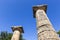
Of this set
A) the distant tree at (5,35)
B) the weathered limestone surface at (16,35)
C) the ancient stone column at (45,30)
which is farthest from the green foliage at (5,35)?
the ancient stone column at (45,30)

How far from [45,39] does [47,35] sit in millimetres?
361

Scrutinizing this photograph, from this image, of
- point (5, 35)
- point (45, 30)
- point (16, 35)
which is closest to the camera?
point (45, 30)

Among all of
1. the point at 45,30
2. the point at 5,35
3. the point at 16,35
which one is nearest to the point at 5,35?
the point at 5,35

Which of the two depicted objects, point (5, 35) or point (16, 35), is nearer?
point (16, 35)

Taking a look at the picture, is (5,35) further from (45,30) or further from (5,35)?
(45,30)

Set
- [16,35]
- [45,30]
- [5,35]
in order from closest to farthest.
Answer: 1. [45,30]
2. [16,35]
3. [5,35]

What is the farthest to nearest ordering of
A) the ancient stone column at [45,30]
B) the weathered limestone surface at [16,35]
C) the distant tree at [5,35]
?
the distant tree at [5,35] → the weathered limestone surface at [16,35] → the ancient stone column at [45,30]

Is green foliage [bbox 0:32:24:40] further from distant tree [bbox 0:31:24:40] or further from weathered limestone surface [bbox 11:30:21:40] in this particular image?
weathered limestone surface [bbox 11:30:21:40]

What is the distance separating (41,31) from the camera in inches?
286

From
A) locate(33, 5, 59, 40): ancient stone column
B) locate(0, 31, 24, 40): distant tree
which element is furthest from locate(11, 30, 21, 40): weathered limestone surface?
locate(0, 31, 24, 40): distant tree

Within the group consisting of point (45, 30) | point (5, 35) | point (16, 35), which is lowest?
point (5, 35)

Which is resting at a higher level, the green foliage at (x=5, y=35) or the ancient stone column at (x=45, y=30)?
the ancient stone column at (x=45, y=30)

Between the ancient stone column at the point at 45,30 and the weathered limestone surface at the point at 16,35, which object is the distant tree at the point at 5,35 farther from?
the ancient stone column at the point at 45,30

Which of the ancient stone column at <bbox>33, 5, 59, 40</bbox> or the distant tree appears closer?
the ancient stone column at <bbox>33, 5, 59, 40</bbox>
